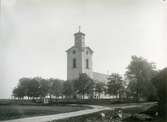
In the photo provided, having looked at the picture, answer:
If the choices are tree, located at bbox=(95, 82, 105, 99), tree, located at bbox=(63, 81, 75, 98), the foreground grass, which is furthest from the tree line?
tree, located at bbox=(63, 81, 75, 98)

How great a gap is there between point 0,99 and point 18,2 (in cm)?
131

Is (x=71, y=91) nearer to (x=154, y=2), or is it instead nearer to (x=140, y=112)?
(x=140, y=112)

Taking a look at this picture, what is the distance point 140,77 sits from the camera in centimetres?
491

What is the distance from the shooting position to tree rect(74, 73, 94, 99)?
10.8 metres

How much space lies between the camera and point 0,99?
11.4ft

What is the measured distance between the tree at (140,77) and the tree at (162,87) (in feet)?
0.63

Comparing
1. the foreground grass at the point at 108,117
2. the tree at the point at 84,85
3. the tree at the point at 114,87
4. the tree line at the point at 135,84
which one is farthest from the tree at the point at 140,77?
the tree at the point at 84,85

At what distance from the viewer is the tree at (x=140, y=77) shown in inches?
168

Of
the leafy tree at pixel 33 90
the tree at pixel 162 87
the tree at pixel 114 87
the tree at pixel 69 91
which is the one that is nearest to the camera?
the tree at pixel 162 87

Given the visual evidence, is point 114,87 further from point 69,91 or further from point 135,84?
point 69,91

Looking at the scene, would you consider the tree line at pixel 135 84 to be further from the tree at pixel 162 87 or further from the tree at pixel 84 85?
the tree at pixel 84 85

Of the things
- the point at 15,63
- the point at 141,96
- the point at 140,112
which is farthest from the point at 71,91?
the point at 15,63

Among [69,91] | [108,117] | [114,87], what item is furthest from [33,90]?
[69,91]

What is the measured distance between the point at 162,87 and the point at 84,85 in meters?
7.16
